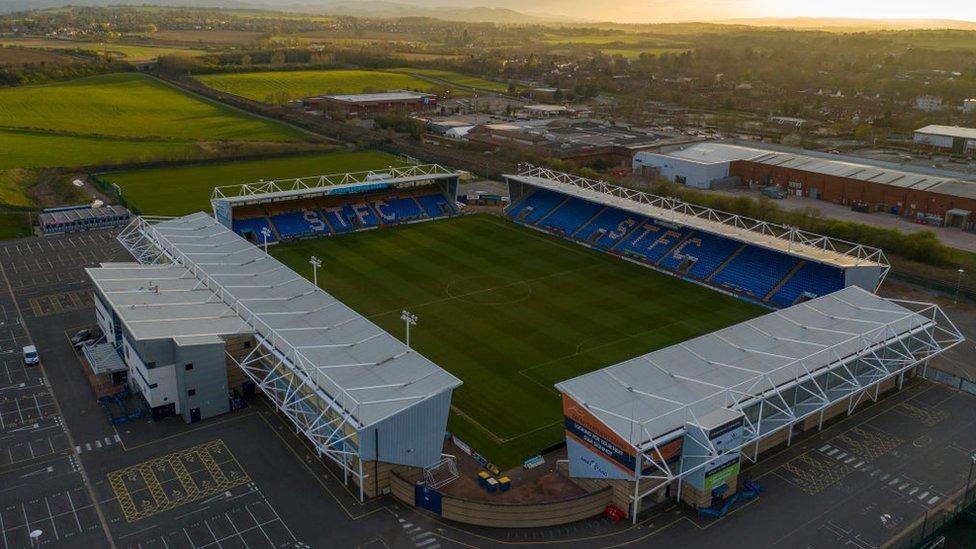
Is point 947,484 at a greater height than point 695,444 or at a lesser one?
lesser

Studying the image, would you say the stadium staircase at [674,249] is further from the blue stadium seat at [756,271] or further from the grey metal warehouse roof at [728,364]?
the grey metal warehouse roof at [728,364]

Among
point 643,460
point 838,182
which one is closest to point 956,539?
point 643,460

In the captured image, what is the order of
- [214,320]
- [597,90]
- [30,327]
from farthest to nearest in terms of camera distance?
[597,90], [30,327], [214,320]

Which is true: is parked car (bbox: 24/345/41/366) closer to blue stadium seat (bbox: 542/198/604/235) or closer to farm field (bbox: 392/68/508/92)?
blue stadium seat (bbox: 542/198/604/235)

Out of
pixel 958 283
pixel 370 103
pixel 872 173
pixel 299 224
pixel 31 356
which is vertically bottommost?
pixel 31 356

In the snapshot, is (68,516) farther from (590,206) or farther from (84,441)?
(590,206)

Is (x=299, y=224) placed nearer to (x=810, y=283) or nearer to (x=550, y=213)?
(x=550, y=213)

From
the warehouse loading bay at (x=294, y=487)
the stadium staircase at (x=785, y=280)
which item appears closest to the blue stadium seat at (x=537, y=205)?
the stadium staircase at (x=785, y=280)

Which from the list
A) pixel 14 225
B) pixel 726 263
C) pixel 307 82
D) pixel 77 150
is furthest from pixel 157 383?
pixel 307 82
